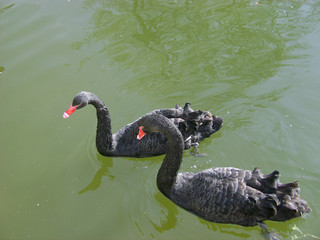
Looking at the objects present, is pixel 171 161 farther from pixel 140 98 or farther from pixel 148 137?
pixel 140 98

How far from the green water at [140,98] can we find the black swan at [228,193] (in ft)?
0.77

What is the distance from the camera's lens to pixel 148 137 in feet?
16.9

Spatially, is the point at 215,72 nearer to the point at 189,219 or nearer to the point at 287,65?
the point at 287,65

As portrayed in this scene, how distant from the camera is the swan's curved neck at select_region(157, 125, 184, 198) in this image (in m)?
4.12

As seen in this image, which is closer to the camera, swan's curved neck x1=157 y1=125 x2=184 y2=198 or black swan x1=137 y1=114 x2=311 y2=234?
black swan x1=137 y1=114 x2=311 y2=234

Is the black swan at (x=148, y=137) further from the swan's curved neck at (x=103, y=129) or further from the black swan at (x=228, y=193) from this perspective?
the black swan at (x=228, y=193)

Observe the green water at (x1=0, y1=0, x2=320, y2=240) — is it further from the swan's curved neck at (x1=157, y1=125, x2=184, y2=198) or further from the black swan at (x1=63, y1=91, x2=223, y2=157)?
the swan's curved neck at (x1=157, y1=125, x2=184, y2=198)

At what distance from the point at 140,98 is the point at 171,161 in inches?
89.4

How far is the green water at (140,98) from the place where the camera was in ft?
14.6

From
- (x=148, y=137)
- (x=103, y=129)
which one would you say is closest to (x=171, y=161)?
(x=148, y=137)

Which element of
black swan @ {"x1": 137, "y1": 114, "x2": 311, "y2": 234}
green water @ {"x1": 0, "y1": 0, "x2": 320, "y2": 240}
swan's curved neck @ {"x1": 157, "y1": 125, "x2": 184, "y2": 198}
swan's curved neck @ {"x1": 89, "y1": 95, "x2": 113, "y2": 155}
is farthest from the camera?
swan's curved neck @ {"x1": 89, "y1": 95, "x2": 113, "y2": 155}

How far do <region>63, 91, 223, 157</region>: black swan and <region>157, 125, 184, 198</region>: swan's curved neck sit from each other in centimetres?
81

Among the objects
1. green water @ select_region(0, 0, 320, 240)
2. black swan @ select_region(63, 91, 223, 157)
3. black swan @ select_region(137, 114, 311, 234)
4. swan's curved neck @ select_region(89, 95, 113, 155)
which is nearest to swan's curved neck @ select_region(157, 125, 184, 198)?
black swan @ select_region(137, 114, 311, 234)

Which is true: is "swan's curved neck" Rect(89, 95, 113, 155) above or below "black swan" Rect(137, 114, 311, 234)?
above
